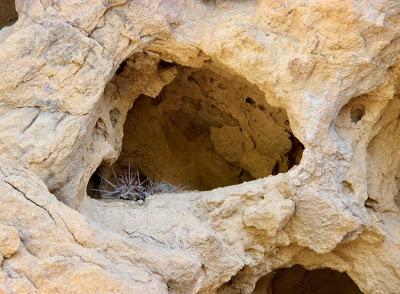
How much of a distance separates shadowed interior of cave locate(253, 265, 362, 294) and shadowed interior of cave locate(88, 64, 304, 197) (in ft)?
2.02

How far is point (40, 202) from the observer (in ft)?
5.85

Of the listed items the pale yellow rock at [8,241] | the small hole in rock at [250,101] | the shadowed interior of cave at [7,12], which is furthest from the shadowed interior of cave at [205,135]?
the pale yellow rock at [8,241]

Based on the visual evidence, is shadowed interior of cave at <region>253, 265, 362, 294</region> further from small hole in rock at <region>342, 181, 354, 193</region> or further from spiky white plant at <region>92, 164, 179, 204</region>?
small hole in rock at <region>342, 181, 354, 193</region>

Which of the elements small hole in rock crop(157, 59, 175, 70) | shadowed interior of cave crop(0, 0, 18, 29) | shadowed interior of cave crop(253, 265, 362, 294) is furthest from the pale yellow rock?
shadowed interior of cave crop(253, 265, 362, 294)

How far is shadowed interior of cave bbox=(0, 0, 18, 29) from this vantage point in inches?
116

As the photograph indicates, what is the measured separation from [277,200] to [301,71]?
1.71ft

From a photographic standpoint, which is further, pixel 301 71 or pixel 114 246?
pixel 301 71

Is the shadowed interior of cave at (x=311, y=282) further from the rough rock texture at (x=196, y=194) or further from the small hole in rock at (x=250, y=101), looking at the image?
the small hole in rock at (x=250, y=101)

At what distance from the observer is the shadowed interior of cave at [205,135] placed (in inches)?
111

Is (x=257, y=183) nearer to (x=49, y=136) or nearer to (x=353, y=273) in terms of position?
(x=353, y=273)

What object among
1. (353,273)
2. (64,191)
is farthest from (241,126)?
(64,191)

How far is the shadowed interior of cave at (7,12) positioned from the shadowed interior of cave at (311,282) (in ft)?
6.81

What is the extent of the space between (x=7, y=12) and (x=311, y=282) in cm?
234

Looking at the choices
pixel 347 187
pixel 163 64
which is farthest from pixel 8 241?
pixel 347 187
